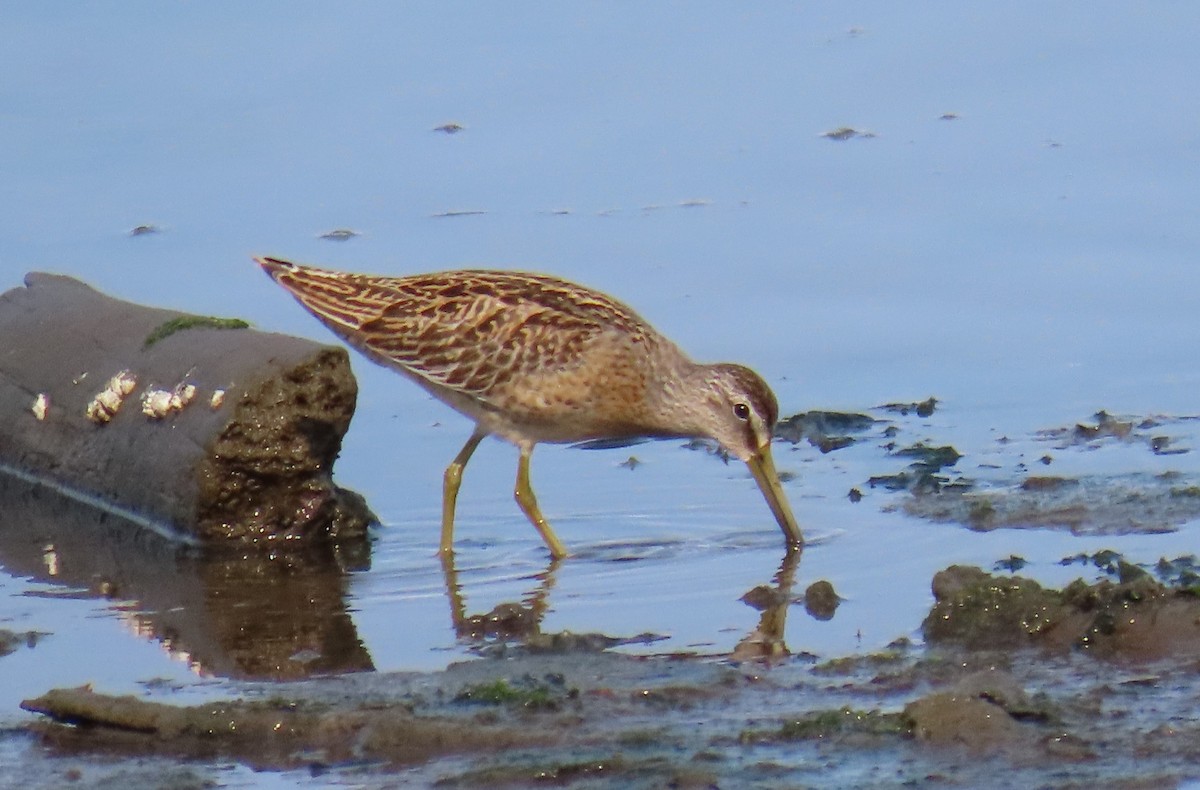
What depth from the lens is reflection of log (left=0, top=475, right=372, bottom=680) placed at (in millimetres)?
7250

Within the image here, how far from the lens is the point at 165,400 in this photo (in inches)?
340

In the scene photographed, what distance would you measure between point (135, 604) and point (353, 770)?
2373 mm

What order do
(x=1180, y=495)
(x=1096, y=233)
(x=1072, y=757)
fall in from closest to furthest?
(x=1072, y=757)
(x=1180, y=495)
(x=1096, y=233)

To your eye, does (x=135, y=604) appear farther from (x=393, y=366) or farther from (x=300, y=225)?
(x=300, y=225)

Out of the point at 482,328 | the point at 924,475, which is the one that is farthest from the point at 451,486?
the point at 924,475

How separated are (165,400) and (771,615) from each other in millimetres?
2612

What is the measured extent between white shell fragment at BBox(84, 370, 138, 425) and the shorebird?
98 cm

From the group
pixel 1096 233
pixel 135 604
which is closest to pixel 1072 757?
pixel 135 604

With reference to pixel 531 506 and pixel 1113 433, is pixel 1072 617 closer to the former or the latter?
pixel 531 506

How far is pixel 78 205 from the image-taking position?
42.2ft

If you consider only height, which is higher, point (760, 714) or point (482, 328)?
point (482, 328)

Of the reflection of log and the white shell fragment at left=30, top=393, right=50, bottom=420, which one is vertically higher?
the white shell fragment at left=30, top=393, right=50, bottom=420

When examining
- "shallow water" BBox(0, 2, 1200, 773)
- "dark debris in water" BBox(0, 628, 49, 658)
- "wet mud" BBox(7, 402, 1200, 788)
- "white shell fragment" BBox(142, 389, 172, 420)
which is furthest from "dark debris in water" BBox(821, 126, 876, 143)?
"dark debris in water" BBox(0, 628, 49, 658)

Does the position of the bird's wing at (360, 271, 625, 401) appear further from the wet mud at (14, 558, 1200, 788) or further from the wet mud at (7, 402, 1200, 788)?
the wet mud at (14, 558, 1200, 788)
